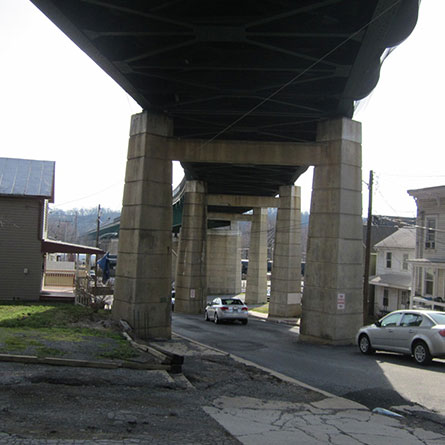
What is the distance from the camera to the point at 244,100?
70.5 feet

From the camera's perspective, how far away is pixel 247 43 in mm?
15500

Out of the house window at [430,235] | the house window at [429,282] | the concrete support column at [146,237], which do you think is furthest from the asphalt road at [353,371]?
the house window at [429,282]

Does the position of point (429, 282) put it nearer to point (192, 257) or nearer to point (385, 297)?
point (385, 297)

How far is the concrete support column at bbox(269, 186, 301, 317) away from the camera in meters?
41.0

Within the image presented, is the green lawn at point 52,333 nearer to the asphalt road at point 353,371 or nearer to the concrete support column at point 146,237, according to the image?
the concrete support column at point 146,237

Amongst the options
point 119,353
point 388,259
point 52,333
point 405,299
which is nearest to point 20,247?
point 52,333

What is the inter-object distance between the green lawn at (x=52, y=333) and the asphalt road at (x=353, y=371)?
4166 mm

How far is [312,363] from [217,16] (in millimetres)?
10127

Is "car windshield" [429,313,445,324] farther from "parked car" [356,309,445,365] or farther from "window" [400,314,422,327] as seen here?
"window" [400,314,422,327]

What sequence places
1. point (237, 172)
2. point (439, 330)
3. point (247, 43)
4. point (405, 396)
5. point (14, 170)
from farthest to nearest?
point (237, 172), point (14, 170), point (247, 43), point (439, 330), point (405, 396)

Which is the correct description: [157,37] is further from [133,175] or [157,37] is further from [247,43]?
[133,175]

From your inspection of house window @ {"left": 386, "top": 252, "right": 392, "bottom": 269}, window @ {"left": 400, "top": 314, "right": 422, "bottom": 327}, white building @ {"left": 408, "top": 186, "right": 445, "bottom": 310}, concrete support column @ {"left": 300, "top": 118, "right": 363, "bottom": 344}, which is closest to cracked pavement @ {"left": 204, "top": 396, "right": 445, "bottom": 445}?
window @ {"left": 400, "top": 314, "right": 422, "bottom": 327}

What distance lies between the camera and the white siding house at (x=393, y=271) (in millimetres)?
40156

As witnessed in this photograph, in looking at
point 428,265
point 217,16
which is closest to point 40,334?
point 217,16
